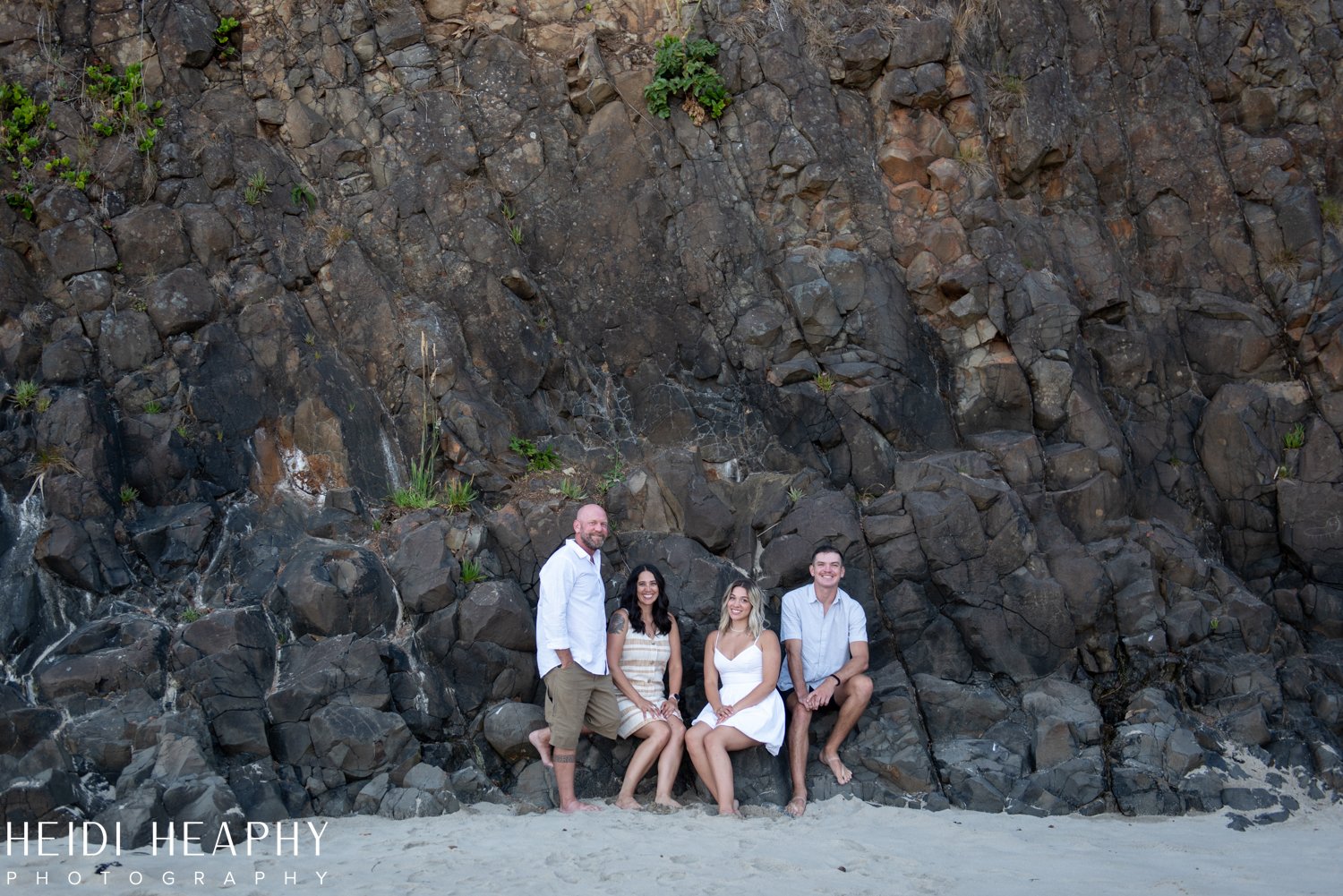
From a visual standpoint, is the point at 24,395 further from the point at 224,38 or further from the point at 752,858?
the point at 752,858

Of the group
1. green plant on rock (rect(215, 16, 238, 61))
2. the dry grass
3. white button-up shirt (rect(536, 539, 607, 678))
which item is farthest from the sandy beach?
the dry grass

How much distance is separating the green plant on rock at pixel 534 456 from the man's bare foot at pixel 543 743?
7.78 ft

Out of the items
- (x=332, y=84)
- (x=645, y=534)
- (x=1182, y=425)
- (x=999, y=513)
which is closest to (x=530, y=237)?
(x=332, y=84)

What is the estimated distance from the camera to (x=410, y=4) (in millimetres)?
10227

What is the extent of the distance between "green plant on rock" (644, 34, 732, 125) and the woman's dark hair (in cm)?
478

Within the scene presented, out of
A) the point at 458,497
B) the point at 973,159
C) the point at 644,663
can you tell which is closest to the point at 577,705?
the point at 644,663

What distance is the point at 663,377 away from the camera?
9.56m

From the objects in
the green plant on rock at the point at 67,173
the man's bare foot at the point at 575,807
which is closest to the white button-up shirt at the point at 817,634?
the man's bare foot at the point at 575,807

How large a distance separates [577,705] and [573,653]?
34 centimetres

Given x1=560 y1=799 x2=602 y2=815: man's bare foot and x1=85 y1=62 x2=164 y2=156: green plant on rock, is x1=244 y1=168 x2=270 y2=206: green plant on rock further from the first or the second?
x1=560 y1=799 x2=602 y2=815: man's bare foot

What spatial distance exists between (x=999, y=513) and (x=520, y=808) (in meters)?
4.31

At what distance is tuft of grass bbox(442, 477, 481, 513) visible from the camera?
829 centimetres

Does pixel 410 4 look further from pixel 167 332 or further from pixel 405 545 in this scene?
pixel 405 545

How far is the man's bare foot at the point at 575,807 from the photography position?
6766mm
